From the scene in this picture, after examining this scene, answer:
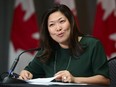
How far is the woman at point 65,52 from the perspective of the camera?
1.95 metres

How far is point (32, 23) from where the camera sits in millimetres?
4520

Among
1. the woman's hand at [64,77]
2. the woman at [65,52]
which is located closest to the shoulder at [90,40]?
the woman at [65,52]

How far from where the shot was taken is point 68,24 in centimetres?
200

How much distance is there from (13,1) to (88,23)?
1.19 meters

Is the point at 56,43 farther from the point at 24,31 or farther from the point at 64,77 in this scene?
the point at 24,31

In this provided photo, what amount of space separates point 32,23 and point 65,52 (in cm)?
251

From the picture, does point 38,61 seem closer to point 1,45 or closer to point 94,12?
point 94,12

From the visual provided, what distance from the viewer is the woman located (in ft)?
6.39

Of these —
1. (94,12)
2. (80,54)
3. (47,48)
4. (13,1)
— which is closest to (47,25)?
(47,48)

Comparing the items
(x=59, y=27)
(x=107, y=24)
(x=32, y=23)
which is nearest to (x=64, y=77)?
(x=59, y=27)

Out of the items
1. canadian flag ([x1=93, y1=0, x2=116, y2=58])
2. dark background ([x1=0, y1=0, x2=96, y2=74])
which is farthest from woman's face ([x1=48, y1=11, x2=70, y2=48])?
dark background ([x1=0, y1=0, x2=96, y2=74])

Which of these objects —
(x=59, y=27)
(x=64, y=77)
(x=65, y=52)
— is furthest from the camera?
(x=65, y=52)

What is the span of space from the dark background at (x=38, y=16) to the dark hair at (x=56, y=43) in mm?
2316

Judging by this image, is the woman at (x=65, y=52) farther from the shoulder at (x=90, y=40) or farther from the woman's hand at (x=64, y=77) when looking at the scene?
the woman's hand at (x=64, y=77)
